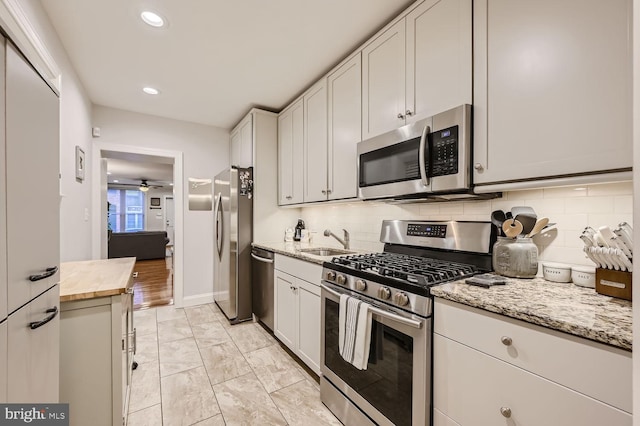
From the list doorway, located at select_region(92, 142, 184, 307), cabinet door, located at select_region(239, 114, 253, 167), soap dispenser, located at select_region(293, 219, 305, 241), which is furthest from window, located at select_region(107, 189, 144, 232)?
soap dispenser, located at select_region(293, 219, 305, 241)

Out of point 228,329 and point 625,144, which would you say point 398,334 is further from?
point 228,329

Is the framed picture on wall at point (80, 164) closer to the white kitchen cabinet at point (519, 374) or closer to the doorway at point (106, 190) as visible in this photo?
the doorway at point (106, 190)

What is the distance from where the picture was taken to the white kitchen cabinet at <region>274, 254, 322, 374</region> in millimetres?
1957

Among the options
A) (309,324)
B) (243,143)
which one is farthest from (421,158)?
(243,143)

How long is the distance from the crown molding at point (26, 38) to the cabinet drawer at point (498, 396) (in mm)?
1759

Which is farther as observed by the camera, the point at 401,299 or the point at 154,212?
the point at 154,212

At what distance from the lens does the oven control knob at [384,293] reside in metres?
1.31

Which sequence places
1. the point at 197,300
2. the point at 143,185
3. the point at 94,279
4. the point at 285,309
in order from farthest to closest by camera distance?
the point at 143,185 → the point at 197,300 → the point at 285,309 → the point at 94,279

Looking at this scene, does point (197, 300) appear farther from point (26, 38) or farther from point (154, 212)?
point (154, 212)

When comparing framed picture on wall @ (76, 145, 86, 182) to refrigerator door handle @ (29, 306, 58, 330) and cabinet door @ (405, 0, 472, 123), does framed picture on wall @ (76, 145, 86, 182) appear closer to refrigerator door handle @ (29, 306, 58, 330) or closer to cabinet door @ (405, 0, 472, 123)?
refrigerator door handle @ (29, 306, 58, 330)

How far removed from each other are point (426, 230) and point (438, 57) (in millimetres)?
1025

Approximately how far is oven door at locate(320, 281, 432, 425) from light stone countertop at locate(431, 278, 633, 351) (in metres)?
0.24

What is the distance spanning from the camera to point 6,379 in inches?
29.2

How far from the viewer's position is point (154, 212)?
446 inches
